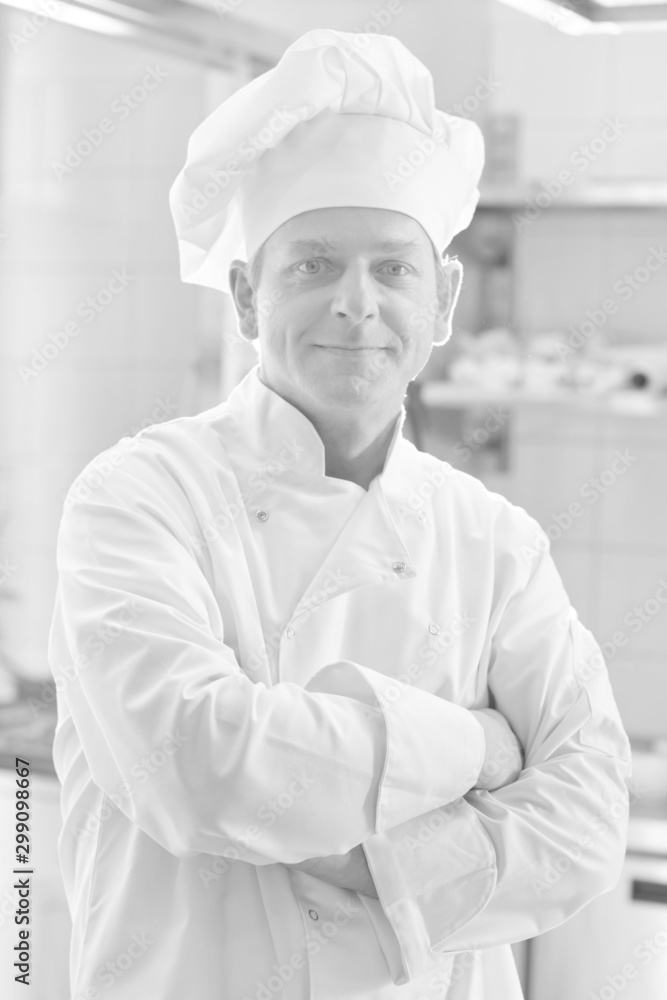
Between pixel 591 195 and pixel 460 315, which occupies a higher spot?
pixel 591 195

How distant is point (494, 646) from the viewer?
3.76 ft

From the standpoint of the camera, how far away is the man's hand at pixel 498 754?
1058 millimetres

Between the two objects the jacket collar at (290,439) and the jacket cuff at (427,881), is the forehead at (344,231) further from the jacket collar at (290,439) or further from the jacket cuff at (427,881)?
the jacket cuff at (427,881)

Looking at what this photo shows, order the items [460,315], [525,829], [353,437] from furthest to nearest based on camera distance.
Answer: [460,315] → [353,437] → [525,829]

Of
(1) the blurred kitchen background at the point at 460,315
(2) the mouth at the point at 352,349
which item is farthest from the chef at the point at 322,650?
(1) the blurred kitchen background at the point at 460,315

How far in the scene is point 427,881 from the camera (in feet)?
3.25

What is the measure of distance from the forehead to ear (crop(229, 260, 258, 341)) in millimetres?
83

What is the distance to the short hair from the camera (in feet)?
3.74

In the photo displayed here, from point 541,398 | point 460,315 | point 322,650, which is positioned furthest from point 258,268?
point 460,315

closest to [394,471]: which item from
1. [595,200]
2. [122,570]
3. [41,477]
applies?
[122,570]

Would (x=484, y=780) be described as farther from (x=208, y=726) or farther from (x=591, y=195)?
(x=591, y=195)

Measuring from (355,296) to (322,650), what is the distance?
337 millimetres

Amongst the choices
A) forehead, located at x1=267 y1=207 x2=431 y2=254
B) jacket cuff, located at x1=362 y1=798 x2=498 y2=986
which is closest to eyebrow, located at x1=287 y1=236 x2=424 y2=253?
forehead, located at x1=267 y1=207 x2=431 y2=254

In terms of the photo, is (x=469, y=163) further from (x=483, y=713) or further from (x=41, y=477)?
(x=41, y=477)
